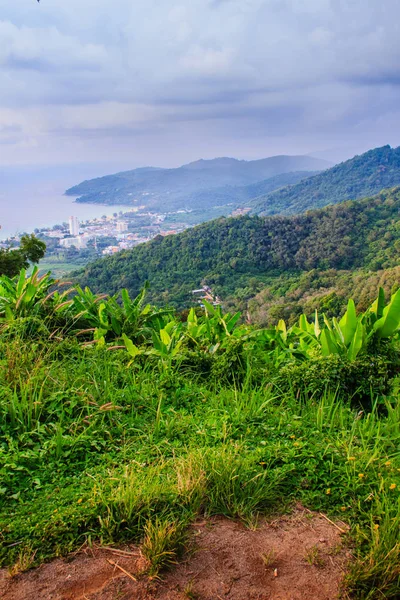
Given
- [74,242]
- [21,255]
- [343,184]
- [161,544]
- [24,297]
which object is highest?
[343,184]

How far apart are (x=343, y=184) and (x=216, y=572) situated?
88637 mm

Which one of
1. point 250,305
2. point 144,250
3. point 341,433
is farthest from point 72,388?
point 144,250

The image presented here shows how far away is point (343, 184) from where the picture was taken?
274 ft

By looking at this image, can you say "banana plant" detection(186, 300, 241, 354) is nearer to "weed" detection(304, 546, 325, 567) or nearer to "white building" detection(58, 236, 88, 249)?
"weed" detection(304, 546, 325, 567)

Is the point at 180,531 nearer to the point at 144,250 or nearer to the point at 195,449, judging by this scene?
the point at 195,449

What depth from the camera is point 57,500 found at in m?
1.57

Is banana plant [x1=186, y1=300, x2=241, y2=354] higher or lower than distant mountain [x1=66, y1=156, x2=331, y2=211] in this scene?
lower

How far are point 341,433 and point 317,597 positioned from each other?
2.63ft

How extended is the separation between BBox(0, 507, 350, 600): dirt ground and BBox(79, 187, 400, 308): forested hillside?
30793mm

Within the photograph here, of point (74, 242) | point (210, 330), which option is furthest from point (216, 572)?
point (74, 242)

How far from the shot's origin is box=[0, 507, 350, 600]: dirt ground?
50.1 inches

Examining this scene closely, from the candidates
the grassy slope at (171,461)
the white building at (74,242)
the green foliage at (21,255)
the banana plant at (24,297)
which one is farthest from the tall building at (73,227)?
the grassy slope at (171,461)

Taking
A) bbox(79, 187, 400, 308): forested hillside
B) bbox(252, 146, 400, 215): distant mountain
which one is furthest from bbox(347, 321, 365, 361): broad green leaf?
bbox(252, 146, 400, 215): distant mountain

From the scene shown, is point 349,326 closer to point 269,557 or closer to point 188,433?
point 188,433
